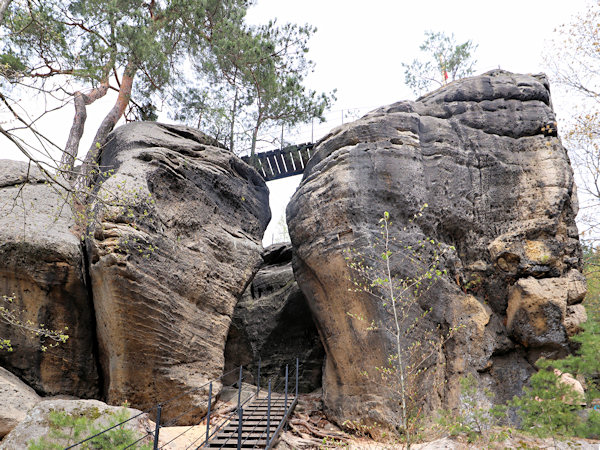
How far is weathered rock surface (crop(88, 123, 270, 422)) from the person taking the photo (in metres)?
8.85

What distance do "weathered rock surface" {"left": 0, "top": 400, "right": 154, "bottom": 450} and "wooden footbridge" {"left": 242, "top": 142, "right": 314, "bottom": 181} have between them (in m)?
11.3

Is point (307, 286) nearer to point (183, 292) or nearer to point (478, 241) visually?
point (183, 292)

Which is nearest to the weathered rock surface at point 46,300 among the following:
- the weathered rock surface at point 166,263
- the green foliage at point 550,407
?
the weathered rock surface at point 166,263

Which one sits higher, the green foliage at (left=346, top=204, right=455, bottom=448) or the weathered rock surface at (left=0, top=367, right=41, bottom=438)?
the green foliage at (left=346, top=204, right=455, bottom=448)

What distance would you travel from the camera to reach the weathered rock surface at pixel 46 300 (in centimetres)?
898

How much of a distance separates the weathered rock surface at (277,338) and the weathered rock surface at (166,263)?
2257 millimetres

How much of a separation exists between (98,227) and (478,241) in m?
8.37

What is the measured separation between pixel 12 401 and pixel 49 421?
1.91 m

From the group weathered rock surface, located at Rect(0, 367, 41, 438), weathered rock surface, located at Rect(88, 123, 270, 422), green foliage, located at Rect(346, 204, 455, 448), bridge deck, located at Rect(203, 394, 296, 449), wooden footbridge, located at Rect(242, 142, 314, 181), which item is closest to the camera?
weathered rock surface, located at Rect(0, 367, 41, 438)

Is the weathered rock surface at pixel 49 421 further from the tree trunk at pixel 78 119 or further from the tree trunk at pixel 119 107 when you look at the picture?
the tree trunk at pixel 119 107

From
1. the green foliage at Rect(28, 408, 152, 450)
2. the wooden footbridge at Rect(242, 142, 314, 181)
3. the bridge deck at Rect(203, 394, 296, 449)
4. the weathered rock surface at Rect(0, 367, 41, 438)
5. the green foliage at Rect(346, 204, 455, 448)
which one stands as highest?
the wooden footbridge at Rect(242, 142, 314, 181)

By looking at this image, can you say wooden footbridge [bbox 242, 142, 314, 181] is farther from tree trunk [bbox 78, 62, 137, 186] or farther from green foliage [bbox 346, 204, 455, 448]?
green foliage [bbox 346, 204, 455, 448]

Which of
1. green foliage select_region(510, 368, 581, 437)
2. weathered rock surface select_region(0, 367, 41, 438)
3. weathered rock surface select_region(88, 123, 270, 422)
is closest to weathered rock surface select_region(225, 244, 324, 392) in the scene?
weathered rock surface select_region(88, 123, 270, 422)

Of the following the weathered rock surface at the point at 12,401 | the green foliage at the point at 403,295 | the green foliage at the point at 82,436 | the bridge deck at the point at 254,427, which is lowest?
the bridge deck at the point at 254,427
